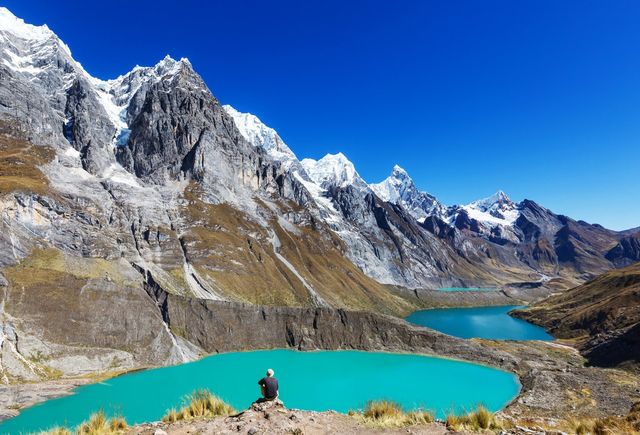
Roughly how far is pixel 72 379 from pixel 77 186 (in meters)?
91.9

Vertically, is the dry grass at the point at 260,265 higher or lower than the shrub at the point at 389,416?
higher

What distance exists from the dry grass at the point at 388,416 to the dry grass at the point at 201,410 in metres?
5.78

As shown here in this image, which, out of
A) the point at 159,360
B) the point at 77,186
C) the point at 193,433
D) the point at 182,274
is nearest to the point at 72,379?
the point at 159,360

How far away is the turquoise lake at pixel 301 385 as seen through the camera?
2185 inches

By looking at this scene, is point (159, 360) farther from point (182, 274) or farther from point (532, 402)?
point (532, 402)

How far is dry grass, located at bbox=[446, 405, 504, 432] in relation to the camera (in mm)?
15852

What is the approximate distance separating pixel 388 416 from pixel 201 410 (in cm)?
800

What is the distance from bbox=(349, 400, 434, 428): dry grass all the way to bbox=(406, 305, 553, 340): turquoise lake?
410ft

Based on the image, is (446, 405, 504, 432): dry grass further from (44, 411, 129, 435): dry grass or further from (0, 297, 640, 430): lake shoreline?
(0, 297, 640, 430): lake shoreline

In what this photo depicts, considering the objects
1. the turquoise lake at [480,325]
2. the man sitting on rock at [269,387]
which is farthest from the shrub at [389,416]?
the turquoise lake at [480,325]

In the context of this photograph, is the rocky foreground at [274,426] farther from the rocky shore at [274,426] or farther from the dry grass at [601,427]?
the dry grass at [601,427]

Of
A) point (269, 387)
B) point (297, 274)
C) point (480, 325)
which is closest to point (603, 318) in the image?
point (480, 325)

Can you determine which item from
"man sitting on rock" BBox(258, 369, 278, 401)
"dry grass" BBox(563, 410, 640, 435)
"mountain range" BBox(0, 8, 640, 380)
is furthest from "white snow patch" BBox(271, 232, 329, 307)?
"dry grass" BBox(563, 410, 640, 435)

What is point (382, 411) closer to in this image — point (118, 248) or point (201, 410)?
point (201, 410)
